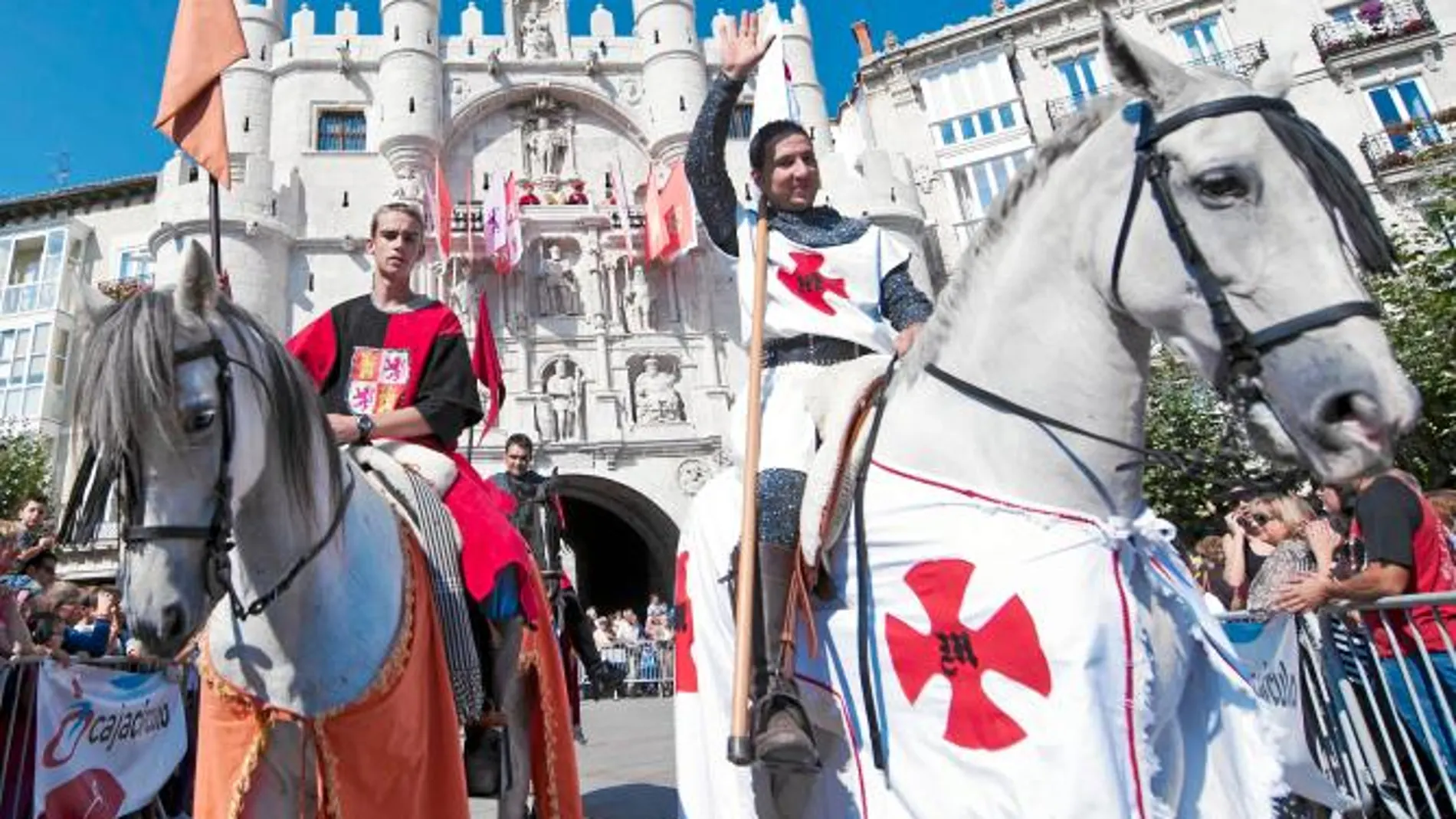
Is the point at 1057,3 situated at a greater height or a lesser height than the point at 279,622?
greater

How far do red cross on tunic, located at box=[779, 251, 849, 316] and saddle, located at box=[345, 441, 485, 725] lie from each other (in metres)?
1.60

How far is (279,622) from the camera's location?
2.52m

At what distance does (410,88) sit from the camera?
2647cm

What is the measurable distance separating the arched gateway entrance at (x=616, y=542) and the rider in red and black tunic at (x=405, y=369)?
1940 centimetres

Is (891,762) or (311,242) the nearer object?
(891,762)

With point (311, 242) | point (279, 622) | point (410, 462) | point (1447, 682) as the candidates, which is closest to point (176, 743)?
point (410, 462)

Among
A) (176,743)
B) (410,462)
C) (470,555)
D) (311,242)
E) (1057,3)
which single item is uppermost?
(1057,3)

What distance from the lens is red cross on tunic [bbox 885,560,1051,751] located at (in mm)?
1940

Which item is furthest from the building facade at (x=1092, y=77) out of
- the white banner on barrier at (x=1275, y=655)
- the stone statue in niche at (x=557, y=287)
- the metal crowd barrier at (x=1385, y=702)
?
the metal crowd barrier at (x=1385, y=702)

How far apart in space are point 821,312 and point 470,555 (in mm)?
1623

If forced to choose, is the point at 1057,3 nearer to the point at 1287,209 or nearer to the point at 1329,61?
the point at 1329,61

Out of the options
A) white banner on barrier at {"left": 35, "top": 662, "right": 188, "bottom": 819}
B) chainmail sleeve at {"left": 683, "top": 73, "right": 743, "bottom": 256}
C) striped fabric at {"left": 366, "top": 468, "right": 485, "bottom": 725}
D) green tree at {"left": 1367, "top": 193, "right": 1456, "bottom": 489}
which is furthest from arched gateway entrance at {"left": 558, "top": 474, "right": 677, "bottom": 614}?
chainmail sleeve at {"left": 683, "top": 73, "right": 743, "bottom": 256}

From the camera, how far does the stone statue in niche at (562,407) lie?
23.5 m

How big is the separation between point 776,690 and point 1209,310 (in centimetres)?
145
